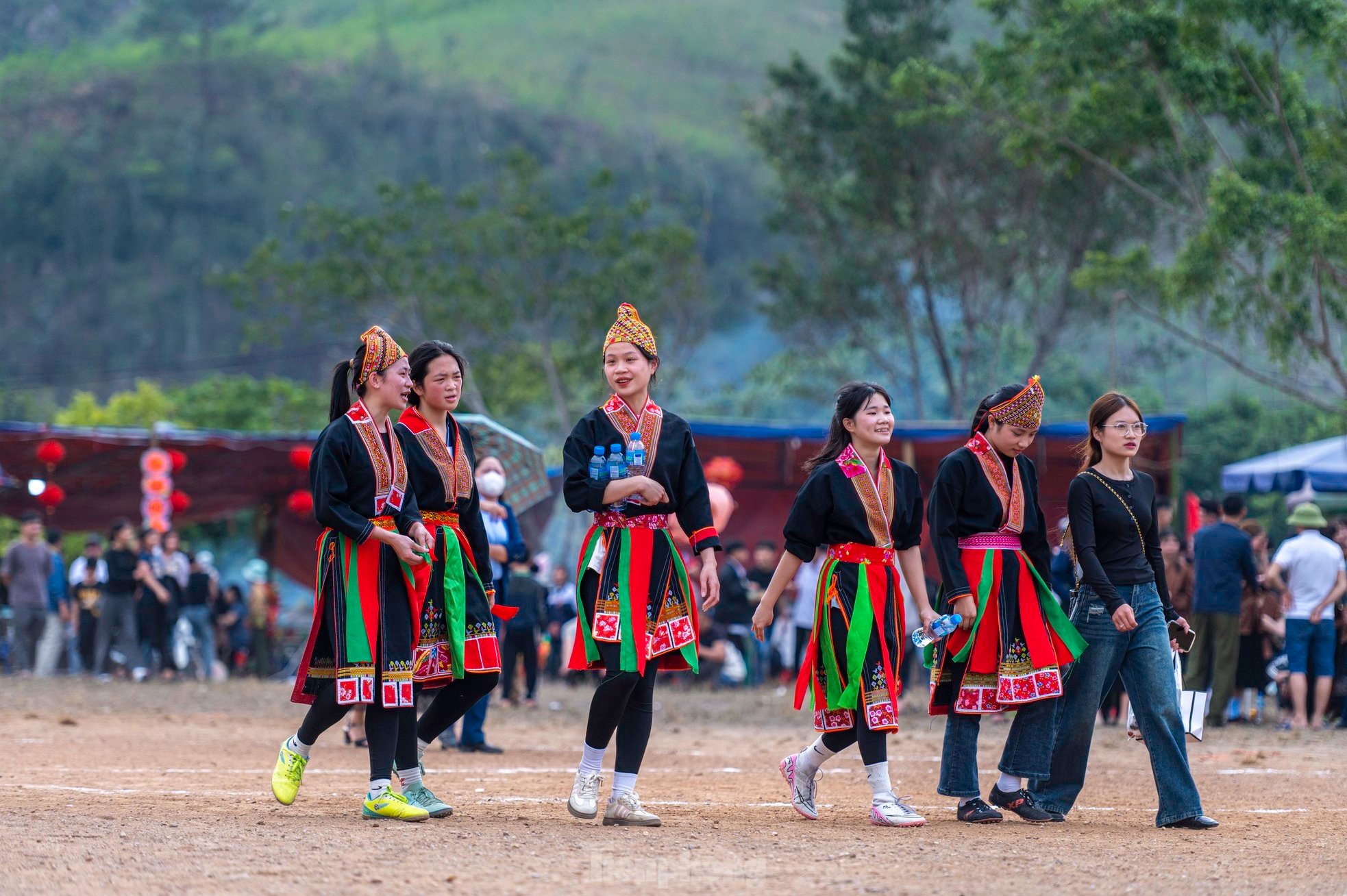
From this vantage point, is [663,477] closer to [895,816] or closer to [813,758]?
[813,758]

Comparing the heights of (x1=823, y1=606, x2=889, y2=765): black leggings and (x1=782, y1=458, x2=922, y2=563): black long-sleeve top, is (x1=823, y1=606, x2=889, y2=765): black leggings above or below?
below

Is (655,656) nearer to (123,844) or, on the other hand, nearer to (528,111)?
(123,844)

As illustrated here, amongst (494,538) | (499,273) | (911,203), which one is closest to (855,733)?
(494,538)

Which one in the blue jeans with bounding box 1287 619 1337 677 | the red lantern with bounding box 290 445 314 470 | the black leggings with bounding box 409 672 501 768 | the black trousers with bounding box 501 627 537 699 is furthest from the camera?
the red lantern with bounding box 290 445 314 470

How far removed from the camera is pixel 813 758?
6.10m

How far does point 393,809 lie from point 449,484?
48.7 inches

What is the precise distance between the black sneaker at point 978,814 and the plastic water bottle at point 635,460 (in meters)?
1.83

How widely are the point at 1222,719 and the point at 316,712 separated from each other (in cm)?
914

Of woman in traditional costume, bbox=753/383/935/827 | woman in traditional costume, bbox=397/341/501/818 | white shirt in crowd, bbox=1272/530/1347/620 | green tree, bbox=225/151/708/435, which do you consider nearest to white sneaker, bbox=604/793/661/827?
woman in traditional costume, bbox=397/341/501/818

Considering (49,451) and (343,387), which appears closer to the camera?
(343,387)

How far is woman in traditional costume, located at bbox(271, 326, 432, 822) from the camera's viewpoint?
5.62 m

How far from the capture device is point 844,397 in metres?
6.13

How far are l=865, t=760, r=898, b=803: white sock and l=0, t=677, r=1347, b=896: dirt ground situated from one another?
125mm

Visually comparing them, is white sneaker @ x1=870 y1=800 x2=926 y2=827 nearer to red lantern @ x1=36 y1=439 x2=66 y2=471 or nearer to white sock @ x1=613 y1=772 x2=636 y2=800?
white sock @ x1=613 y1=772 x2=636 y2=800
